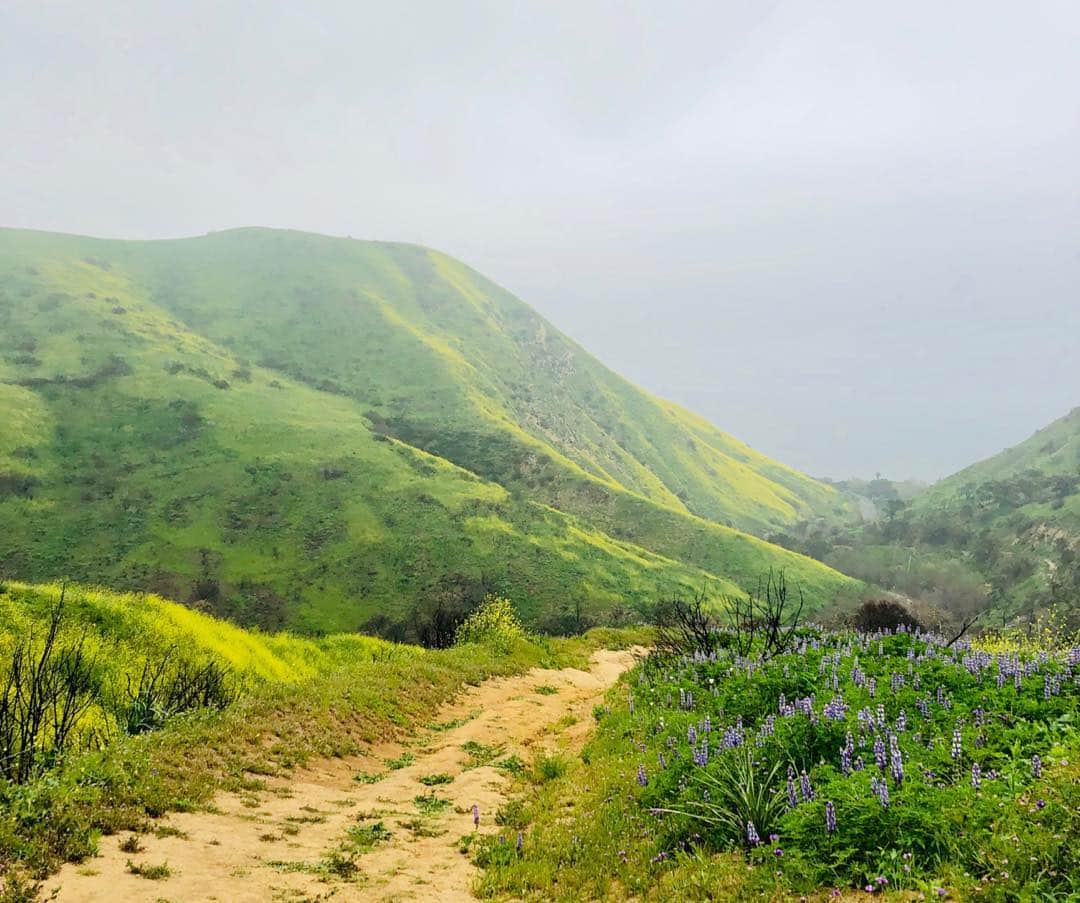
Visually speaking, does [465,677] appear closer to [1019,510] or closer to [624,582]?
[624,582]

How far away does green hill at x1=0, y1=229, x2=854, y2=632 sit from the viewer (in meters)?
73.2

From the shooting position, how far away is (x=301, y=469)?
9062cm

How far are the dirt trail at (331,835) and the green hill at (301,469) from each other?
54.7 m

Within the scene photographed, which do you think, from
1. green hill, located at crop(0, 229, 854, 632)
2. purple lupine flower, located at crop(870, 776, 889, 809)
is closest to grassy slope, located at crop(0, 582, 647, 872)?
purple lupine flower, located at crop(870, 776, 889, 809)

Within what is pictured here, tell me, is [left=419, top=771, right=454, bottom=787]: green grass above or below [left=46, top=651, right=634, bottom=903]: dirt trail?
below

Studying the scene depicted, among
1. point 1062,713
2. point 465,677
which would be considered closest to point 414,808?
point 1062,713

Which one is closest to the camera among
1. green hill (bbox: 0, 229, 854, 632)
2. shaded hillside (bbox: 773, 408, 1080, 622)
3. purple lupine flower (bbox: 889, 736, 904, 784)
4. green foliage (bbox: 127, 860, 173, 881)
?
purple lupine flower (bbox: 889, 736, 904, 784)

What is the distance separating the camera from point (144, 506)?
81.4 m

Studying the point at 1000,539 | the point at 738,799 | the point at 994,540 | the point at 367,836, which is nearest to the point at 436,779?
the point at 367,836

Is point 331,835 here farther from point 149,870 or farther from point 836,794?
point 836,794

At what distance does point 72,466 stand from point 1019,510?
157 m

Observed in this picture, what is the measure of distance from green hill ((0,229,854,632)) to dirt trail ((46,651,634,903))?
2152 inches

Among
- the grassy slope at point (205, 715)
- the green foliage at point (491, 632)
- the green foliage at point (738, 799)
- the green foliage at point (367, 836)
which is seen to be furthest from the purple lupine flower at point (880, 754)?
the green foliage at point (491, 632)

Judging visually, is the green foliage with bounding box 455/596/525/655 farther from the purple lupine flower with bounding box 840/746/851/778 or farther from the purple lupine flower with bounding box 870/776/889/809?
the purple lupine flower with bounding box 870/776/889/809
